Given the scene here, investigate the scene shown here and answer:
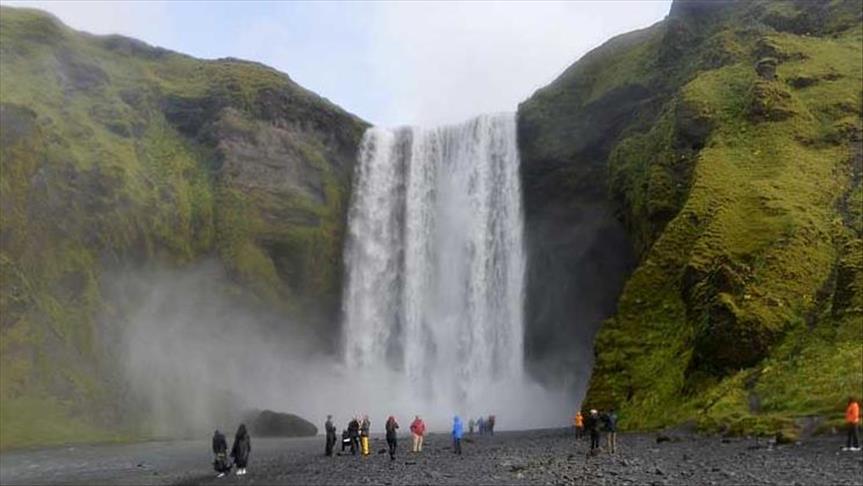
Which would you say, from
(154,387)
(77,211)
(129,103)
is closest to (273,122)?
(129,103)

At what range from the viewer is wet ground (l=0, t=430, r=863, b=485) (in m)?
21.2

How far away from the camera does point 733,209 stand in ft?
128

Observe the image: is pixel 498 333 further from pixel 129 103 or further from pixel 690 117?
pixel 129 103

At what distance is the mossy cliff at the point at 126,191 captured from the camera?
170ft

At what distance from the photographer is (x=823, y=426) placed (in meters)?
25.9

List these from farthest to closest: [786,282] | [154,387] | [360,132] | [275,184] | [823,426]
Answer: 1. [360,132]
2. [275,184]
3. [154,387]
4. [786,282]
5. [823,426]

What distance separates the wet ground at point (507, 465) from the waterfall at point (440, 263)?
70.4ft

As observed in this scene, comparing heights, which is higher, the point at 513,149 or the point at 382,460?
the point at 513,149

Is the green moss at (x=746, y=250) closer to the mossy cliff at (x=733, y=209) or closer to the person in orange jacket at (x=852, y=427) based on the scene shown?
the mossy cliff at (x=733, y=209)

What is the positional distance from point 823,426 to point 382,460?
13.1 meters

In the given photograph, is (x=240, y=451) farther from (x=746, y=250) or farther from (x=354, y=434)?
(x=746, y=250)

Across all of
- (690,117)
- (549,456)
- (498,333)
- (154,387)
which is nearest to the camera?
(549,456)

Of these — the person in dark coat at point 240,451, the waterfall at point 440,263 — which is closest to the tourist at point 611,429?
the person in dark coat at point 240,451

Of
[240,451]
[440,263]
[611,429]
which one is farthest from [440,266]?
[240,451]
